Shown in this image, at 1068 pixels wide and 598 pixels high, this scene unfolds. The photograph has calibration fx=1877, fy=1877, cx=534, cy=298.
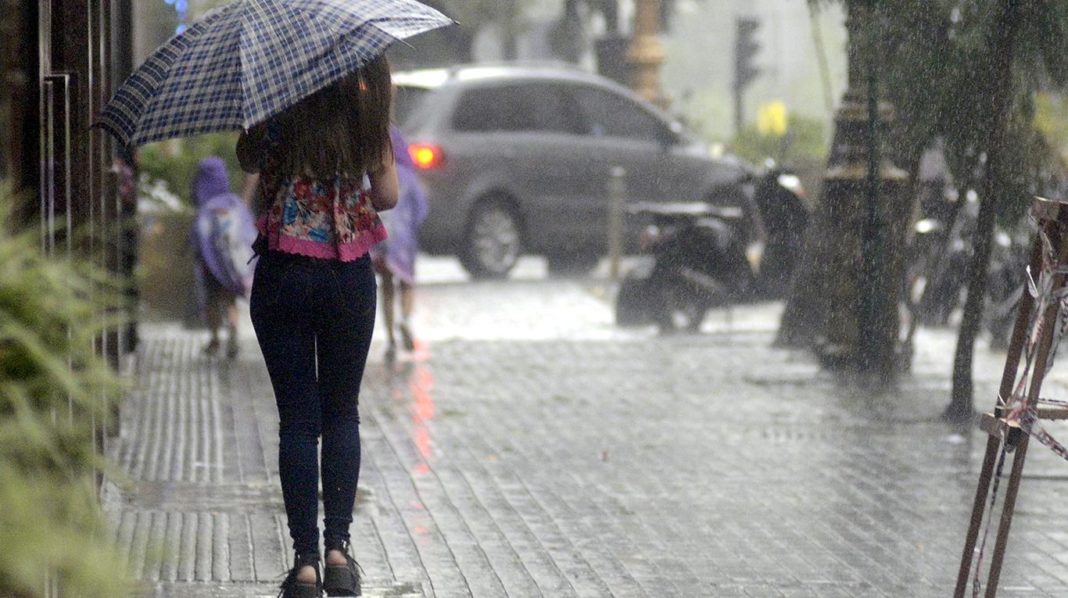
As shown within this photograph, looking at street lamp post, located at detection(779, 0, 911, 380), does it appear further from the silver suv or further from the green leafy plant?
the green leafy plant

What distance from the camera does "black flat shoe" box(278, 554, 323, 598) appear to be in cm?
502

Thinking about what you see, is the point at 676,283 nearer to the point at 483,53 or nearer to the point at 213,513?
the point at 213,513

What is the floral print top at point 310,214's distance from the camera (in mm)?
5016

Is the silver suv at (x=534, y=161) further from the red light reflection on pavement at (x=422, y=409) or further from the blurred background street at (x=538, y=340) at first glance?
the red light reflection on pavement at (x=422, y=409)

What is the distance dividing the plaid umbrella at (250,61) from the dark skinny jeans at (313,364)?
1.45ft

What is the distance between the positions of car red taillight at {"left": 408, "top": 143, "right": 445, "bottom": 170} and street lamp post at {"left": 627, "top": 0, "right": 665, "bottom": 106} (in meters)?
11.0

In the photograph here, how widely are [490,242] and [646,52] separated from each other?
11186 mm

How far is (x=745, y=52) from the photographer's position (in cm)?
2914

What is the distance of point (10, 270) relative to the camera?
231 centimetres

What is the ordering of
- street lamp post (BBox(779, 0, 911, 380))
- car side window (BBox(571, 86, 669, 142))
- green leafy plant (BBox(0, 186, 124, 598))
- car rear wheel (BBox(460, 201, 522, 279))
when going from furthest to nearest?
car side window (BBox(571, 86, 669, 142)) → car rear wheel (BBox(460, 201, 522, 279)) → street lamp post (BBox(779, 0, 911, 380)) → green leafy plant (BBox(0, 186, 124, 598))

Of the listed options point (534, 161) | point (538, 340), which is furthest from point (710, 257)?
point (534, 161)

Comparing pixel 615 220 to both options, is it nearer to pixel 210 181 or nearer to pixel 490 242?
pixel 490 242

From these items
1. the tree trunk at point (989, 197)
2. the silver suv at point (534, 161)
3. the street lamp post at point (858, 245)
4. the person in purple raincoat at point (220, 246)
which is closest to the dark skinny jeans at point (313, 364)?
the tree trunk at point (989, 197)

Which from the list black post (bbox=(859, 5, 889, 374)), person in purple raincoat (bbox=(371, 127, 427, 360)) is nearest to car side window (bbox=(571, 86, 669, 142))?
person in purple raincoat (bbox=(371, 127, 427, 360))
